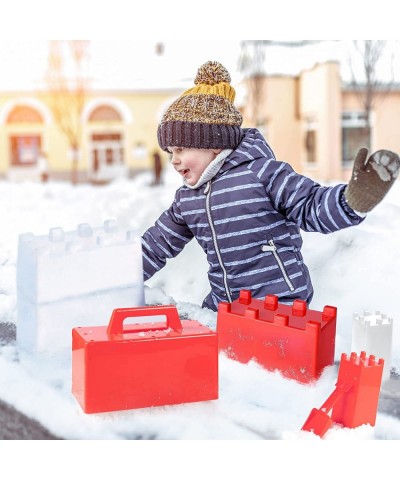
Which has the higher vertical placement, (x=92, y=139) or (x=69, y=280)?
(x=92, y=139)

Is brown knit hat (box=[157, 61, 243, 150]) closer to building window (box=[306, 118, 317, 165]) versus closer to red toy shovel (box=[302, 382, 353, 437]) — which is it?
building window (box=[306, 118, 317, 165])

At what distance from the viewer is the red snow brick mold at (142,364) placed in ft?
2.48

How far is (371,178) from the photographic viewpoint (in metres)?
0.85

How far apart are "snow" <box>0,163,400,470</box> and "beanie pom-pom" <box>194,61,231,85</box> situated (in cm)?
23

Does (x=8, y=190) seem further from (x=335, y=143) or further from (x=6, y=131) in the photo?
(x=335, y=143)

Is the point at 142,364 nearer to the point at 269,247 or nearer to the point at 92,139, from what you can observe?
the point at 269,247

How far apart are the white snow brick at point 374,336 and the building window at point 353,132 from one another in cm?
45

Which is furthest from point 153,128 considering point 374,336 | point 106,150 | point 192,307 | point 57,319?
point 374,336

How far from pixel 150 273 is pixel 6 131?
0.38 metres

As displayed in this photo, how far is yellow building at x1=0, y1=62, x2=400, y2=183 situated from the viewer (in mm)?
1261

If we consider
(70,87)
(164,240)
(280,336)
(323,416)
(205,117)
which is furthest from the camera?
(70,87)

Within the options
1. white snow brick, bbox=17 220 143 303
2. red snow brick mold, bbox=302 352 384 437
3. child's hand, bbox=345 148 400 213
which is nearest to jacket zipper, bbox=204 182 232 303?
white snow brick, bbox=17 220 143 303

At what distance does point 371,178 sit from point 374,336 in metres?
0.20

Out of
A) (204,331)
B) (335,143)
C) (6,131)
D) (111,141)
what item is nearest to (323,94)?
(335,143)
